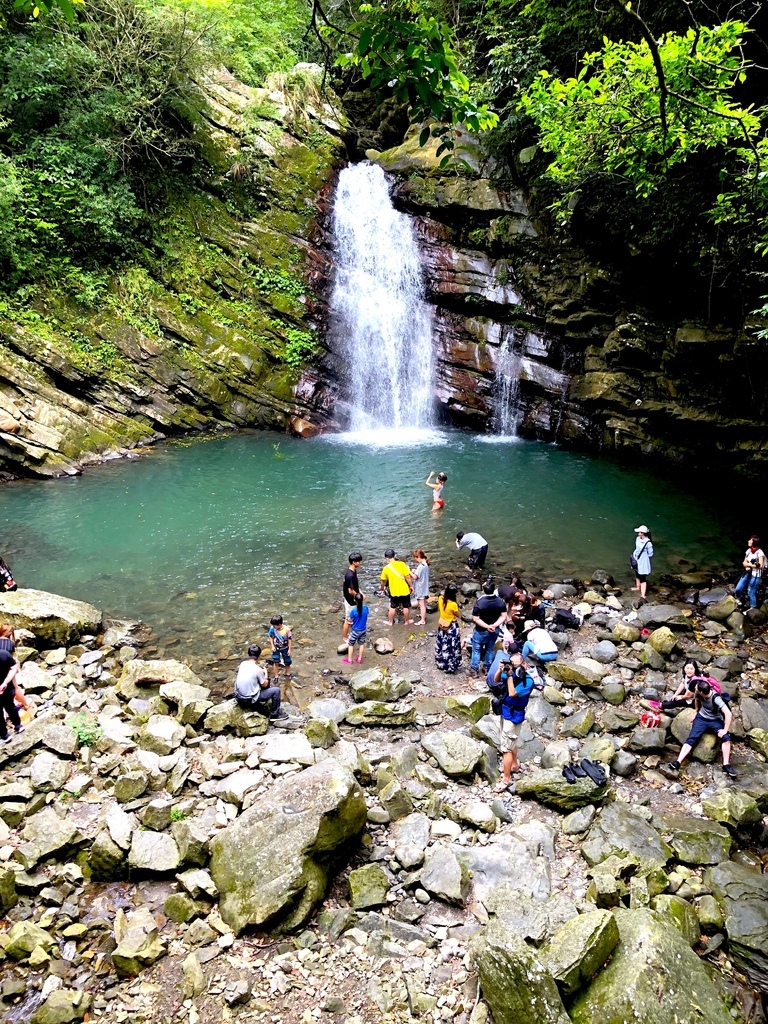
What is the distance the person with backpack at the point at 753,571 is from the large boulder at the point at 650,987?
870cm

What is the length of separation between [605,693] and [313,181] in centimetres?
2540

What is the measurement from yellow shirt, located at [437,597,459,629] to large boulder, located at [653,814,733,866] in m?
3.91

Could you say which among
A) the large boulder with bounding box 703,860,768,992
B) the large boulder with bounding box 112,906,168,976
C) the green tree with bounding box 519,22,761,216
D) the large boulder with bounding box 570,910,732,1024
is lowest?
the large boulder with bounding box 112,906,168,976

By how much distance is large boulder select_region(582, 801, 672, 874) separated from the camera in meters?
5.72

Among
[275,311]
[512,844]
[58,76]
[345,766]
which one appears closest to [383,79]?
[345,766]

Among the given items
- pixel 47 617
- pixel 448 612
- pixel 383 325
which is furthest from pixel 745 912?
pixel 383 325

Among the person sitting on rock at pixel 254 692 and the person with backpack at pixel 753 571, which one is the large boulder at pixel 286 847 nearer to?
the person sitting on rock at pixel 254 692

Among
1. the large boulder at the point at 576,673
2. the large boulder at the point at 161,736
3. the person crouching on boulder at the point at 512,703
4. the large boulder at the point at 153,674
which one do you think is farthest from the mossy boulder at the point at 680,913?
the large boulder at the point at 153,674

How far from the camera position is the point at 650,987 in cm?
396

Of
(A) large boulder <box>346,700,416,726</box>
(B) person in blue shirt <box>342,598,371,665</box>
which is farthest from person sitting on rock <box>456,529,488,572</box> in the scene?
(A) large boulder <box>346,700,416,726</box>

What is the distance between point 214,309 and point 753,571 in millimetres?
21349

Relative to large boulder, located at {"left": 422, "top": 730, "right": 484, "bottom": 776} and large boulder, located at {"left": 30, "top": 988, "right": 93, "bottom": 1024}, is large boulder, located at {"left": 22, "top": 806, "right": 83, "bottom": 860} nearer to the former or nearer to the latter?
large boulder, located at {"left": 30, "top": 988, "right": 93, "bottom": 1024}

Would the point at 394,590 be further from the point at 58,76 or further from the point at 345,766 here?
the point at 58,76

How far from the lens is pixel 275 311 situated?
80.2 feet
